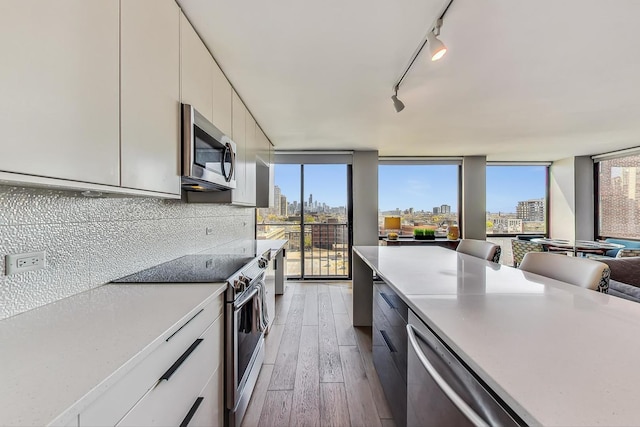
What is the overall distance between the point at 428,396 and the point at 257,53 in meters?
2.07

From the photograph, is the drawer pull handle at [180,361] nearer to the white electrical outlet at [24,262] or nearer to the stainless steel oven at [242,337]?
the stainless steel oven at [242,337]

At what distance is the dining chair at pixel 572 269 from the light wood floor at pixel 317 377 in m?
1.29

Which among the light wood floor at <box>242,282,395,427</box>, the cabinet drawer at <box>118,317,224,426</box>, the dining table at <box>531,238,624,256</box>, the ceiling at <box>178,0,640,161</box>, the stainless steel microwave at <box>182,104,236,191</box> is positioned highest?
the ceiling at <box>178,0,640,161</box>

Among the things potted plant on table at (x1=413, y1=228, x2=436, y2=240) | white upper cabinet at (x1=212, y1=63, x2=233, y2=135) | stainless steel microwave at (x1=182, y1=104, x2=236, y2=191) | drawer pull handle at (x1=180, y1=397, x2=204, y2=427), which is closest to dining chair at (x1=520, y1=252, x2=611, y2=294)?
drawer pull handle at (x1=180, y1=397, x2=204, y2=427)

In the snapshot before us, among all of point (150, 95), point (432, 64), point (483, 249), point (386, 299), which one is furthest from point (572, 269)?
point (150, 95)

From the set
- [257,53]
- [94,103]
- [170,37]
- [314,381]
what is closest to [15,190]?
[94,103]

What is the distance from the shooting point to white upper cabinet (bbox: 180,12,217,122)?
1.44 metres

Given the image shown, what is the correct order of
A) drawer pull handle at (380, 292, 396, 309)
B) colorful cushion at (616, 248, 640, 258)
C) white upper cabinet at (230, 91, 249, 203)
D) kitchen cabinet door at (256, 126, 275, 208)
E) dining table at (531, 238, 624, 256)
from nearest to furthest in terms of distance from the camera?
drawer pull handle at (380, 292, 396, 309) → white upper cabinet at (230, 91, 249, 203) → kitchen cabinet door at (256, 126, 275, 208) → colorful cushion at (616, 248, 640, 258) → dining table at (531, 238, 624, 256)

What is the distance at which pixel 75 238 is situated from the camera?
1167mm

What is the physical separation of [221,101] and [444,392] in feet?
6.97

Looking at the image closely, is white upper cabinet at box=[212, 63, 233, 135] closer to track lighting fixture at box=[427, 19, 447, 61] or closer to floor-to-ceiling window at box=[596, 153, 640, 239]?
track lighting fixture at box=[427, 19, 447, 61]

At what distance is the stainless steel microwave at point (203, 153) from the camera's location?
1439mm

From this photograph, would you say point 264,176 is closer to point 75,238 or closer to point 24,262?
point 75,238

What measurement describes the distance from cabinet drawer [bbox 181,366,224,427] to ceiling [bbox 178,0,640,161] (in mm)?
1872
